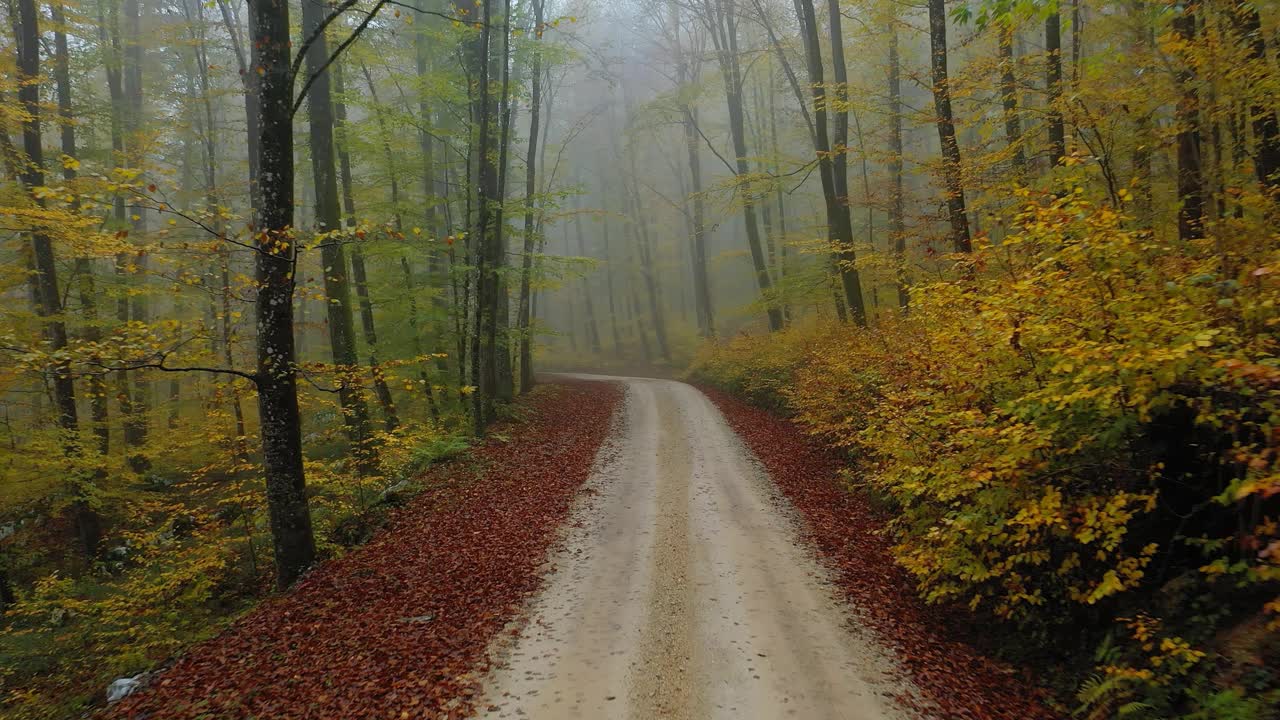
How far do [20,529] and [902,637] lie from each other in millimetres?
17915

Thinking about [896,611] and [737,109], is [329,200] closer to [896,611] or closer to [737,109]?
[896,611]

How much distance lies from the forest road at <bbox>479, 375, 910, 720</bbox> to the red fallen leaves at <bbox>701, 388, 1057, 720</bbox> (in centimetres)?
25

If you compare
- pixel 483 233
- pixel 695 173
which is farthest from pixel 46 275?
pixel 695 173

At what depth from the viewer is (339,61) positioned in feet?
47.0

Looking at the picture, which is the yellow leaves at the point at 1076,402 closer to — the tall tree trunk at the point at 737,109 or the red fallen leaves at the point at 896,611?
the red fallen leaves at the point at 896,611

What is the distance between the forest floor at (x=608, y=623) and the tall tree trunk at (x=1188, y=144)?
5.78 metres

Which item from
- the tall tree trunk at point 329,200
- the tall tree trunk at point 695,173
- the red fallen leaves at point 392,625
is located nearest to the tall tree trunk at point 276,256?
the red fallen leaves at point 392,625

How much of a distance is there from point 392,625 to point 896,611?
544cm

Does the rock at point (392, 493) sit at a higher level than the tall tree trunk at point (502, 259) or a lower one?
lower

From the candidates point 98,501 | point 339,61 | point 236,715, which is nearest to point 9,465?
point 98,501

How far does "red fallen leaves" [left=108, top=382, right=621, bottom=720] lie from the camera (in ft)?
16.1

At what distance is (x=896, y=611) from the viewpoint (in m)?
6.18

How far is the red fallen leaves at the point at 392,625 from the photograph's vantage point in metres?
4.90

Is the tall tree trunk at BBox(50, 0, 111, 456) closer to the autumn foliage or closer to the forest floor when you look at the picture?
the forest floor
